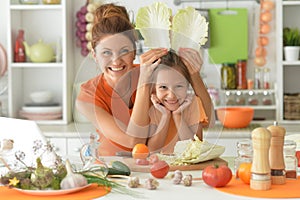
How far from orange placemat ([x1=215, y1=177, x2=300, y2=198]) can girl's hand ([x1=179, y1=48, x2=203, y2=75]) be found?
40cm

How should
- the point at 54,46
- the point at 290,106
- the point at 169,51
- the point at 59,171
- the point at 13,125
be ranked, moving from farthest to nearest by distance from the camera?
the point at 54,46, the point at 290,106, the point at 13,125, the point at 169,51, the point at 59,171

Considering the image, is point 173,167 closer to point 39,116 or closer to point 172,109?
point 172,109

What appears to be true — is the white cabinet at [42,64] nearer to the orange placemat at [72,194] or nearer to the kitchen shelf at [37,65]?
the kitchen shelf at [37,65]

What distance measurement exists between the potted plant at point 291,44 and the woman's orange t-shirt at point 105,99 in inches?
90.6

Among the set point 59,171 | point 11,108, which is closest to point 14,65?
point 11,108

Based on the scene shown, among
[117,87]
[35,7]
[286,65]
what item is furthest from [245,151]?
[35,7]

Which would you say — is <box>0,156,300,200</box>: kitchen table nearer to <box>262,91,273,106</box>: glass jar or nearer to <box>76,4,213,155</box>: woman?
<box>76,4,213,155</box>: woman

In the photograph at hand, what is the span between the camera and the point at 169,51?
219 cm

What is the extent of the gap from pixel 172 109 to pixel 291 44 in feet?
7.79

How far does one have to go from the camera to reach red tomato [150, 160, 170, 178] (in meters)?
2.14

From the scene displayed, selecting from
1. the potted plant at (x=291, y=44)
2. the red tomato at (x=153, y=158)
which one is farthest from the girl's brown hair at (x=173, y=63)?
the potted plant at (x=291, y=44)

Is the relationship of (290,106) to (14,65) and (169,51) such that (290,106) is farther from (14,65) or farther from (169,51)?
(169,51)

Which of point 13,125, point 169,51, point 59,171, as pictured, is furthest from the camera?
point 13,125

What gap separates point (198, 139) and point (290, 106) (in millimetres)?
2284
